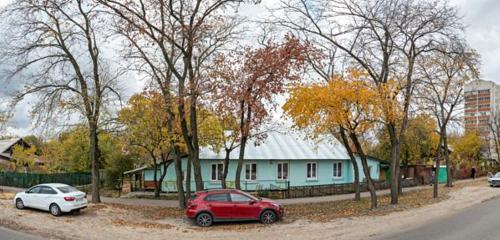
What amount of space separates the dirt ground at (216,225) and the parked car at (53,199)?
1.23 ft

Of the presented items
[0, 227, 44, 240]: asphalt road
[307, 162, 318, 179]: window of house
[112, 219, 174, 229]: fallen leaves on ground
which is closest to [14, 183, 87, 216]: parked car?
[112, 219, 174, 229]: fallen leaves on ground

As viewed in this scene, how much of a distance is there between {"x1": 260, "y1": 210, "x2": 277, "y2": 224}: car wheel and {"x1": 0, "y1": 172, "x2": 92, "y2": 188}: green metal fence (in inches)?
1171

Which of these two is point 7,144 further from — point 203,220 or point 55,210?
point 203,220

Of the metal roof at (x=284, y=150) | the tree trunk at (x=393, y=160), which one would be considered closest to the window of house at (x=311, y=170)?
the metal roof at (x=284, y=150)

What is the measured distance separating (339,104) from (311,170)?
1916 cm

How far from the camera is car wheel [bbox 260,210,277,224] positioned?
1866 cm

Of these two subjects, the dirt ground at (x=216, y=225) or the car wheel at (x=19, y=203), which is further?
the car wheel at (x=19, y=203)

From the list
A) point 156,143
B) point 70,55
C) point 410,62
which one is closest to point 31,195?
point 70,55

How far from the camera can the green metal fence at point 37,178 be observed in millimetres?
40625

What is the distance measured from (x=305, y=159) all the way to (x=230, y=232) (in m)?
21.6

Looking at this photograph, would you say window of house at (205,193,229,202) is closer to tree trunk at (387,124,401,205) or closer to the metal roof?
tree trunk at (387,124,401,205)

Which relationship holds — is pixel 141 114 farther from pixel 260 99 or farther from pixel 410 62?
pixel 410 62

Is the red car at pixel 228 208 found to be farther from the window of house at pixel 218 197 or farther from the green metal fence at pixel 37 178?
the green metal fence at pixel 37 178

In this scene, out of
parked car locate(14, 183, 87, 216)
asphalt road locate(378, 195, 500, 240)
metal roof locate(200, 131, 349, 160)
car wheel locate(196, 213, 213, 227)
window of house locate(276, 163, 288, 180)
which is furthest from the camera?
window of house locate(276, 163, 288, 180)
